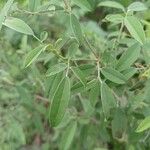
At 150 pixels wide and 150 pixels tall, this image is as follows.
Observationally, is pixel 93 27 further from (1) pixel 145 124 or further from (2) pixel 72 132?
(1) pixel 145 124

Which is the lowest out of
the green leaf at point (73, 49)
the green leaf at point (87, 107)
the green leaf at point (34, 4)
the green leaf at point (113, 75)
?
the green leaf at point (87, 107)

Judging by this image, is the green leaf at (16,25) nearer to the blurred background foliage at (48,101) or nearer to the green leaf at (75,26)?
the green leaf at (75,26)

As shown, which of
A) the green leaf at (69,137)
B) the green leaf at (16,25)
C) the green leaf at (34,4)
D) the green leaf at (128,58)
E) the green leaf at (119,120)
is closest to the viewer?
the green leaf at (16,25)

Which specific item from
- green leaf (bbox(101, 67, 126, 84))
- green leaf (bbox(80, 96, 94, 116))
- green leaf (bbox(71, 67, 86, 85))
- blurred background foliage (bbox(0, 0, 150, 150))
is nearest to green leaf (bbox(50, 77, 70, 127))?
green leaf (bbox(71, 67, 86, 85))

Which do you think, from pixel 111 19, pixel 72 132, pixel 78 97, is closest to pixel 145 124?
pixel 111 19

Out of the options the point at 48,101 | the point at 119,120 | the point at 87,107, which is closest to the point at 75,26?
the point at 119,120

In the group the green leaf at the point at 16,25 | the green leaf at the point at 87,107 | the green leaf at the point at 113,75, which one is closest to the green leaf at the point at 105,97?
the green leaf at the point at 113,75

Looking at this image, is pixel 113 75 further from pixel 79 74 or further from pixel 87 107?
pixel 87 107

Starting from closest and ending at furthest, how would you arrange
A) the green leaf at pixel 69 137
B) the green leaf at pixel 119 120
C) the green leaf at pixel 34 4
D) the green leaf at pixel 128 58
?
the green leaf at pixel 34 4 → the green leaf at pixel 128 58 → the green leaf at pixel 119 120 → the green leaf at pixel 69 137
